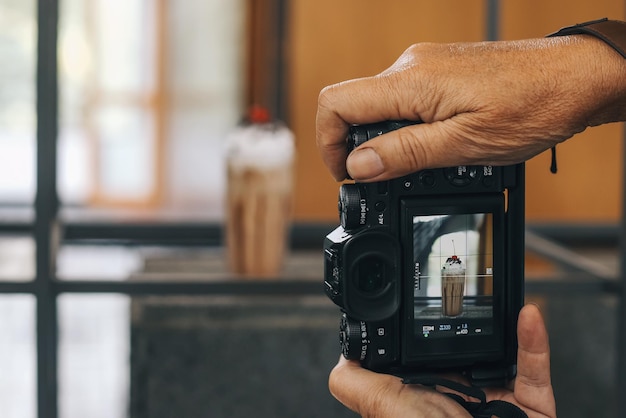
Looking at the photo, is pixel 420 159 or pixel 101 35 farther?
pixel 101 35

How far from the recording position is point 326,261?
0.65 metres

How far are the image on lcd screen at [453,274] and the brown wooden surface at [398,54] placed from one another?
2.60 m

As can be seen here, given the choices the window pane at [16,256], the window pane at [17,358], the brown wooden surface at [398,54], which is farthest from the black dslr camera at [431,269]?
the brown wooden surface at [398,54]

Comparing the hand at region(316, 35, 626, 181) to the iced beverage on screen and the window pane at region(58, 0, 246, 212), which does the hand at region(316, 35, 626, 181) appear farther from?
the window pane at region(58, 0, 246, 212)

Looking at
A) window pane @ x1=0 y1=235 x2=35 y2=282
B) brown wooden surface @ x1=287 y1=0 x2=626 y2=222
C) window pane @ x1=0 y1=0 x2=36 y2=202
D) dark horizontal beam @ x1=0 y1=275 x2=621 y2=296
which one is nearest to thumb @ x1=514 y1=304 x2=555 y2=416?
Answer: dark horizontal beam @ x1=0 y1=275 x2=621 y2=296

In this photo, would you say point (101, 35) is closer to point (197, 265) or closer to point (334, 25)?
point (334, 25)

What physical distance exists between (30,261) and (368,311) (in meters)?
2.41

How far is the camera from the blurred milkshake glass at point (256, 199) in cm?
Result: 148

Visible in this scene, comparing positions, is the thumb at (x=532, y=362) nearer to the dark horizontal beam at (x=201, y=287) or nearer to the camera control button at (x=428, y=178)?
the camera control button at (x=428, y=178)

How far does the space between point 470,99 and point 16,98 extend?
3847 millimetres

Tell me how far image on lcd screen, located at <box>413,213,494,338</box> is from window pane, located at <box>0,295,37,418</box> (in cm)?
143

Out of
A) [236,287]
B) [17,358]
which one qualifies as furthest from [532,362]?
[17,358]

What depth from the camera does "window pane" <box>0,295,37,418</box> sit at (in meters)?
2.18

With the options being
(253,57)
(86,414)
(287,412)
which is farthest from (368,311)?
(253,57)
